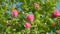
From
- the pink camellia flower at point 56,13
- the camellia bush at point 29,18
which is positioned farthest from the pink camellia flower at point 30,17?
the pink camellia flower at point 56,13

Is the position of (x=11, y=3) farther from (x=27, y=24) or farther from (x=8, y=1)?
(x=27, y=24)

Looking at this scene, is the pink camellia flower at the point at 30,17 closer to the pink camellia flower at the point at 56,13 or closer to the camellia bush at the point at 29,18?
the camellia bush at the point at 29,18

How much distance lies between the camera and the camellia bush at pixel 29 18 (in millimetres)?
4219

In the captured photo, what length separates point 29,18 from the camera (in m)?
4.16

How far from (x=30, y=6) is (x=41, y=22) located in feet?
1.32

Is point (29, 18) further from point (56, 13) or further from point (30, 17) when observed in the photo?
point (56, 13)

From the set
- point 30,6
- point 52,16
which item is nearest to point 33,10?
point 30,6

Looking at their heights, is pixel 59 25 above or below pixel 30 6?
below

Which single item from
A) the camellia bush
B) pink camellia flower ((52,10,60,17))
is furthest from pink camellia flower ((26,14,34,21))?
pink camellia flower ((52,10,60,17))

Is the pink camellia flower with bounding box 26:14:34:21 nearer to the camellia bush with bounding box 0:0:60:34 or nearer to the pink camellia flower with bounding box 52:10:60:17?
the camellia bush with bounding box 0:0:60:34

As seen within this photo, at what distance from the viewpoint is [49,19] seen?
14.1ft

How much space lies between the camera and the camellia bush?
422 centimetres

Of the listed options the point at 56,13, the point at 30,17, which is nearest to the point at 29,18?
the point at 30,17

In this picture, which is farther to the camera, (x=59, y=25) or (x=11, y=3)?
(x=11, y=3)
